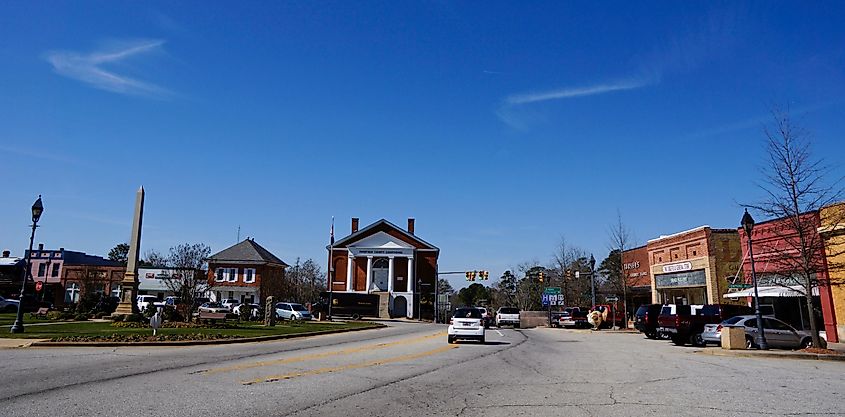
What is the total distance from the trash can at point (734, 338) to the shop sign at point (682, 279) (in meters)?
19.4

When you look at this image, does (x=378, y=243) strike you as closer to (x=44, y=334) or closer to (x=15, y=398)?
(x=44, y=334)

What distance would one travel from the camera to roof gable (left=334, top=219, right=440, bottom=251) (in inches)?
3204

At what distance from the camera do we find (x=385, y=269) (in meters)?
81.6

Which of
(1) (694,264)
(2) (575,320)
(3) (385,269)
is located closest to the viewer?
(1) (694,264)

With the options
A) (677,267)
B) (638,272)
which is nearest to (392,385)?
(677,267)

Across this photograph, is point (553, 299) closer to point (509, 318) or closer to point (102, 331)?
point (509, 318)

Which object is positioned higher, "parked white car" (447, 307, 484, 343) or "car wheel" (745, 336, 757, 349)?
"parked white car" (447, 307, 484, 343)

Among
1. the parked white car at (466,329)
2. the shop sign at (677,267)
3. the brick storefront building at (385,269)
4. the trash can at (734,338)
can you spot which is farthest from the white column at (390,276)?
the trash can at (734,338)

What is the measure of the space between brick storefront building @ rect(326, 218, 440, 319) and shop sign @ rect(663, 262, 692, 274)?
36786 mm

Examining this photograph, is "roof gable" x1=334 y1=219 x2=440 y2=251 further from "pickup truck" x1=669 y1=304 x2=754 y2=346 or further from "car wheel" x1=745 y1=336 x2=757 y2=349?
"car wheel" x1=745 y1=336 x2=757 y2=349

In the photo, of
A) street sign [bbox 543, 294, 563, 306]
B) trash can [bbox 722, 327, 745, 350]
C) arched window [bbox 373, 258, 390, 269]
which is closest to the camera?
trash can [bbox 722, 327, 745, 350]

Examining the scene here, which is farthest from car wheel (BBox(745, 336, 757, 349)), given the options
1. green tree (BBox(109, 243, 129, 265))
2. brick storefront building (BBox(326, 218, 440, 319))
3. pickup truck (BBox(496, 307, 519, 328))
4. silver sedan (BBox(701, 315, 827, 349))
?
green tree (BBox(109, 243, 129, 265))

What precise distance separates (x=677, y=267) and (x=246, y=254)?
201 ft

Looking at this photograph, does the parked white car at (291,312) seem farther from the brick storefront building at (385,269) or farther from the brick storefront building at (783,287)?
the brick storefront building at (783,287)
